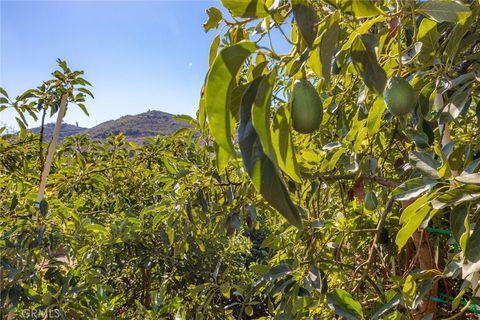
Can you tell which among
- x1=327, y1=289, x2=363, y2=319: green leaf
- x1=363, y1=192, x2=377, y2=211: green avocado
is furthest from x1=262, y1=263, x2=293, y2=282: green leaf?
x1=363, y1=192, x2=377, y2=211: green avocado

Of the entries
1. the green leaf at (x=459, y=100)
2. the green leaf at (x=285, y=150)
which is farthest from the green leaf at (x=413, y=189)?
the green leaf at (x=285, y=150)

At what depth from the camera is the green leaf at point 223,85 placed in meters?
0.29

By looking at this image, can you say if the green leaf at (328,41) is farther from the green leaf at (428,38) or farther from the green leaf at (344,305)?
the green leaf at (344,305)

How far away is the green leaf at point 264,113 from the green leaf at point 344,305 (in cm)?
62

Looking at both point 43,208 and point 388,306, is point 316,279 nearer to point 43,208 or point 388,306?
point 388,306

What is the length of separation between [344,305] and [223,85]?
652 mm

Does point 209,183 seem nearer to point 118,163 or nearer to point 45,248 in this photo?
point 45,248

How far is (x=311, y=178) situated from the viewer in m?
1.01

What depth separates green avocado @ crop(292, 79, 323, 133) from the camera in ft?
1.18

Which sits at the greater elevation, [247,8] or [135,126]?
[135,126]

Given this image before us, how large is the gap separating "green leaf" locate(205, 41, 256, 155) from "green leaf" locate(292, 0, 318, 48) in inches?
1.7

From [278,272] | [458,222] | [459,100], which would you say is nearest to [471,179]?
[458,222]

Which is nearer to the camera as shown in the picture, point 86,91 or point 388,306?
point 388,306

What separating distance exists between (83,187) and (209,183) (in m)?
0.98
